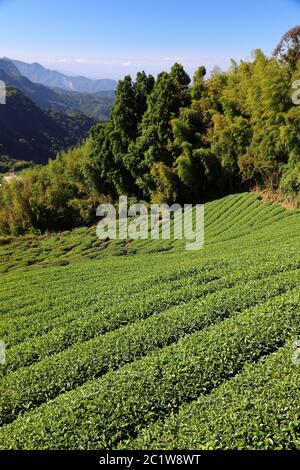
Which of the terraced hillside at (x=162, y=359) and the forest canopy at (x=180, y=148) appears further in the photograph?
the forest canopy at (x=180, y=148)

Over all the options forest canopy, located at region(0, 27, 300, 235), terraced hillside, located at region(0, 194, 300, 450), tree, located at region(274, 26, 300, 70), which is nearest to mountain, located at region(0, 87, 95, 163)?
forest canopy, located at region(0, 27, 300, 235)

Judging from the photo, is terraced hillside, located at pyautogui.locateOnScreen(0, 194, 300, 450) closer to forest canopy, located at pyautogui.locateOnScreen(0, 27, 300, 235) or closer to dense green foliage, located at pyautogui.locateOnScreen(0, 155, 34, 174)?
forest canopy, located at pyautogui.locateOnScreen(0, 27, 300, 235)

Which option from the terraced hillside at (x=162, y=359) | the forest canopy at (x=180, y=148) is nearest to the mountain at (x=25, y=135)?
the forest canopy at (x=180, y=148)

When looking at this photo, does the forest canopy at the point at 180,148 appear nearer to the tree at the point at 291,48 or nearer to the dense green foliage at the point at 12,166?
the tree at the point at 291,48

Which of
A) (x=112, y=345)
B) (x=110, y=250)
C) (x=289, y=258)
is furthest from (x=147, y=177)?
(x=112, y=345)

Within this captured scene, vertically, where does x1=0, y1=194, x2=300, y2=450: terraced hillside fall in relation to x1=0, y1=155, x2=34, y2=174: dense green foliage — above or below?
below

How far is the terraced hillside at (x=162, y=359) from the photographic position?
758cm

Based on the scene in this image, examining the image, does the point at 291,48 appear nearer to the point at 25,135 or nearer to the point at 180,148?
the point at 180,148

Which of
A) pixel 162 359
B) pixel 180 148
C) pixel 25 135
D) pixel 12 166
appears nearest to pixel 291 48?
pixel 180 148

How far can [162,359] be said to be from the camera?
9867 mm

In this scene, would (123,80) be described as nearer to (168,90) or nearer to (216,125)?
(168,90)

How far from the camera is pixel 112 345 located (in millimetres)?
11383

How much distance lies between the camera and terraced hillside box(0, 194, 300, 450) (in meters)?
7.58

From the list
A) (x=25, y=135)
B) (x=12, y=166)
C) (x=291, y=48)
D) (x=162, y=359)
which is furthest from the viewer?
(x=25, y=135)
